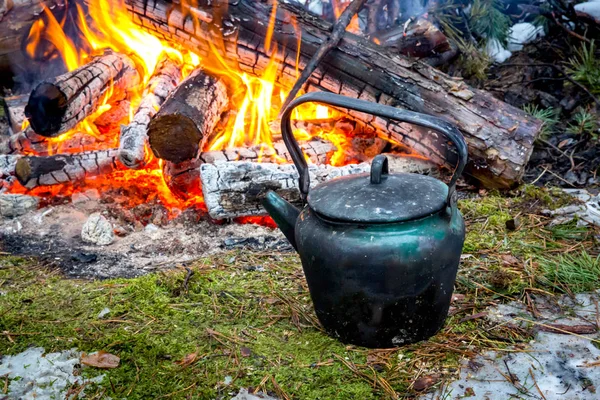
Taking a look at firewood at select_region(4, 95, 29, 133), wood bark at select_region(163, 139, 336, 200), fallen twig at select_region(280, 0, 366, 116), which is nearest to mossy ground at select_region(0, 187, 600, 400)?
wood bark at select_region(163, 139, 336, 200)

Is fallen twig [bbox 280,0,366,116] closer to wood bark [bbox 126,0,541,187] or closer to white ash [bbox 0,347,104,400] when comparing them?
wood bark [bbox 126,0,541,187]

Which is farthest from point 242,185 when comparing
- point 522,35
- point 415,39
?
point 522,35

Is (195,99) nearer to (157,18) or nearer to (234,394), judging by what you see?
(157,18)

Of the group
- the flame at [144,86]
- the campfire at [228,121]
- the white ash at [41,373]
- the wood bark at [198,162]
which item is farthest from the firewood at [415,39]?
the white ash at [41,373]

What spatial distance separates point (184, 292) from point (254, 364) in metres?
0.78

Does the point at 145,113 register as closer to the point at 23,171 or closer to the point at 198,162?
the point at 198,162

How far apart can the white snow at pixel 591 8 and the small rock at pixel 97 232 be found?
184 inches

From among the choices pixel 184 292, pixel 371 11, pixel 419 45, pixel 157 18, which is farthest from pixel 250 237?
pixel 371 11

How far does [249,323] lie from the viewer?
287 cm

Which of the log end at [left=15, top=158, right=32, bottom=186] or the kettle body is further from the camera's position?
the log end at [left=15, top=158, right=32, bottom=186]

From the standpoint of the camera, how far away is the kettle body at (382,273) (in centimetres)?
236

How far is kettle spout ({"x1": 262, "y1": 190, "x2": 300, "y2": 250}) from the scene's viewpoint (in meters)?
2.85

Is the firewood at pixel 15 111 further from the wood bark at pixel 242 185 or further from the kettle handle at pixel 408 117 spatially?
the kettle handle at pixel 408 117

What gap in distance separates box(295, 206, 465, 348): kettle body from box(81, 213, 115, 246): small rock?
186 cm
